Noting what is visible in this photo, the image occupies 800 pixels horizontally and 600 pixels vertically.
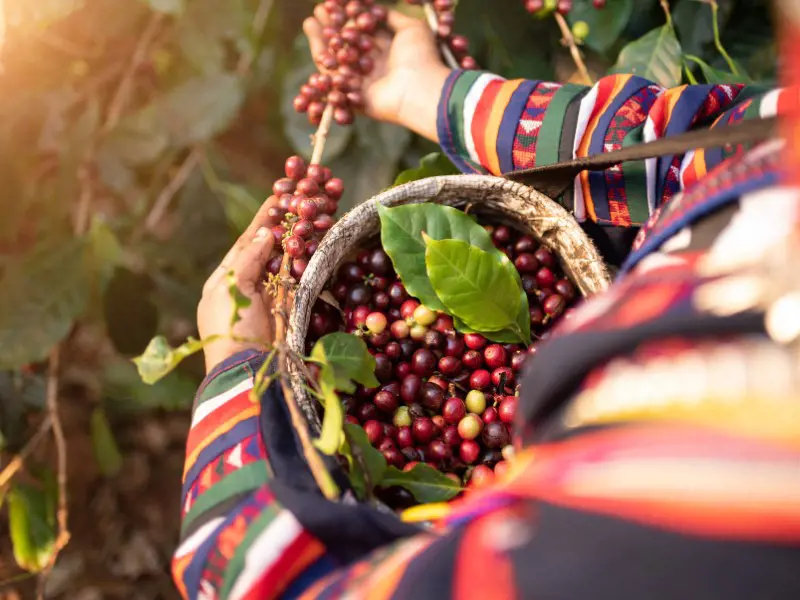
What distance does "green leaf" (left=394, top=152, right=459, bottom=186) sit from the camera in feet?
2.73

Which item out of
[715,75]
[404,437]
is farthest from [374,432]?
[715,75]

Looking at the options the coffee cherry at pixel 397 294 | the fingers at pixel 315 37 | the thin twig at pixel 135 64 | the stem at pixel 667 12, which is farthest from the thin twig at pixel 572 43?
the thin twig at pixel 135 64

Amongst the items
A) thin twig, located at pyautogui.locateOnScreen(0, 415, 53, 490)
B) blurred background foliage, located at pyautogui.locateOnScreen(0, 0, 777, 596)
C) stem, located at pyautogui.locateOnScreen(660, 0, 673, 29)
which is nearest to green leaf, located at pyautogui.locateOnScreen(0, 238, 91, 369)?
blurred background foliage, located at pyautogui.locateOnScreen(0, 0, 777, 596)

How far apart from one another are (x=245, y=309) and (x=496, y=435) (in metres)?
0.32

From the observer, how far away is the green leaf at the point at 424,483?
614mm

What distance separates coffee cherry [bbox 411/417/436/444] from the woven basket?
0.15 m

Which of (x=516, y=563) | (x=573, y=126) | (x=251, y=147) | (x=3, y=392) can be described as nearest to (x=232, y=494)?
(x=516, y=563)

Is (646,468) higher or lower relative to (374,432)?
higher

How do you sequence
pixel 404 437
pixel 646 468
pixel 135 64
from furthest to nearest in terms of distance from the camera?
pixel 135 64, pixel 404 437, pixel 646 468

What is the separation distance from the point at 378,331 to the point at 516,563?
476 mm

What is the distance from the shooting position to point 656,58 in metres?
0.95

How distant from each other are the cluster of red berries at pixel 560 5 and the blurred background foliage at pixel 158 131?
0.02 meters

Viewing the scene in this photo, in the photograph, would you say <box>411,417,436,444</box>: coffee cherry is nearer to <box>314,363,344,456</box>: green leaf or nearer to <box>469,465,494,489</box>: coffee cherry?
<box>469,465,494,489</box>: coffee cherry

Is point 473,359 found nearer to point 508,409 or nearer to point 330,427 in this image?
point 508,409
